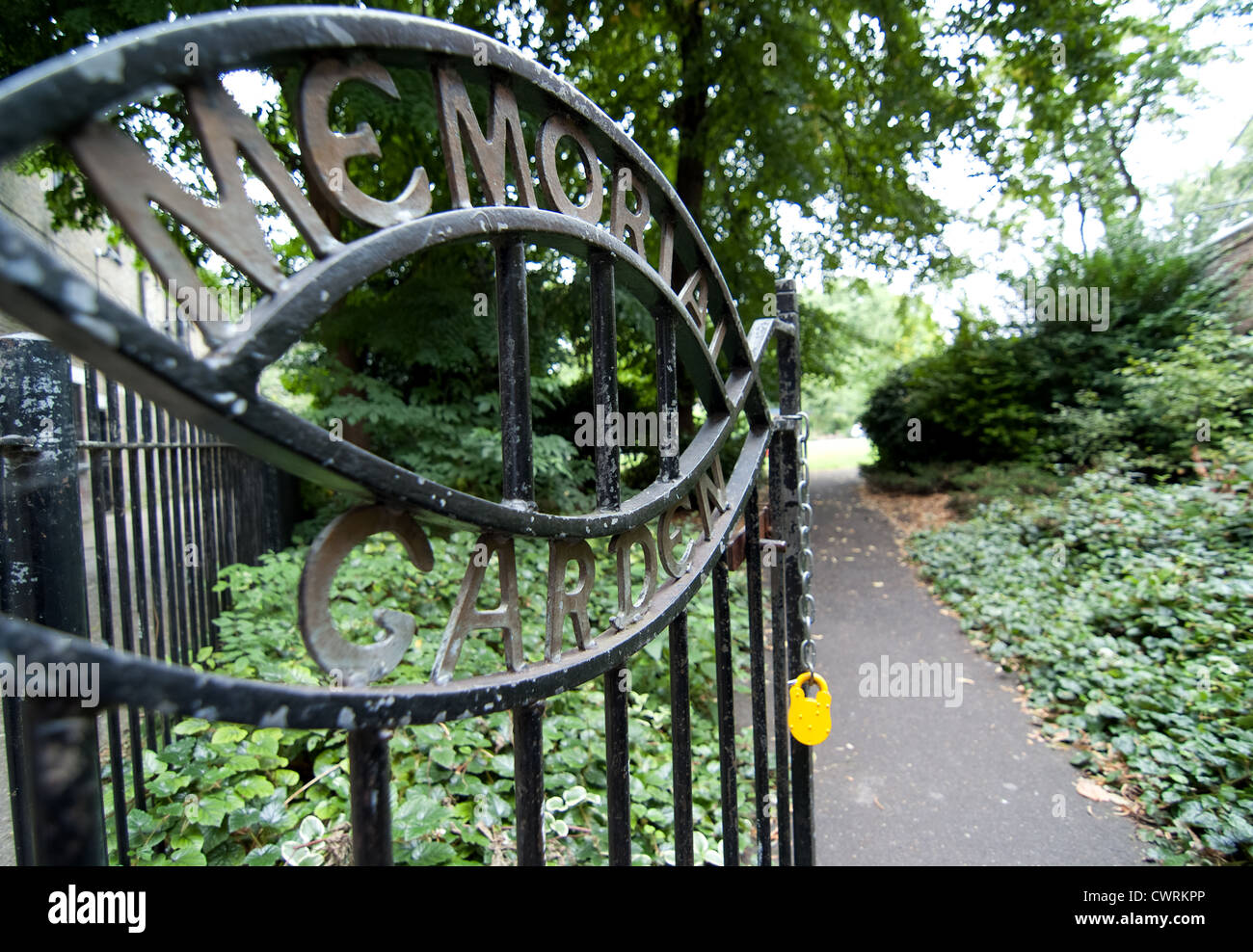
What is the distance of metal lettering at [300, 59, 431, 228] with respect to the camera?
0.64 metres

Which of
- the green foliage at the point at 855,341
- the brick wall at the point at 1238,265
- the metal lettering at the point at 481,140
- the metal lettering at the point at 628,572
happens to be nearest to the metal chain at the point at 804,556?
the metal lettering at the point at 628,572

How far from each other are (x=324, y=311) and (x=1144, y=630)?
6.15 metres

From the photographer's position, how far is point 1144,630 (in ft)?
16.7

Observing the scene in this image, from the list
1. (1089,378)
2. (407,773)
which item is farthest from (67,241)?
(1089,378)

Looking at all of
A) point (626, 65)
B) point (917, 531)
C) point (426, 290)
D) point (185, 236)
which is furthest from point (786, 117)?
point (185, 236)

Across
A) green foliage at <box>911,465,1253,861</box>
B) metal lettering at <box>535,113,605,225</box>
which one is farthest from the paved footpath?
metal lettering at <box>535,113,605,225</box>

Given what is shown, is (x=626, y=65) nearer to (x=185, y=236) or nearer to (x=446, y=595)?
(x=185, y=236)

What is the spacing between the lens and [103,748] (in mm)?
2979

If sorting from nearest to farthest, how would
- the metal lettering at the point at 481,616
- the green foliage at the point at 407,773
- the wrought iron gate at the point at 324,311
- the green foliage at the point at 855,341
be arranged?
1. the wrought iron gate at the point at 324,311
2. the metal lettering at the point at 481,616
3. the green foliage at the point at 407,773
4. the green foliage at the point at 855,341

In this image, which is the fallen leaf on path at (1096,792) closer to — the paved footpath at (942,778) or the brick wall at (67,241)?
the paved footpath at (942,778)

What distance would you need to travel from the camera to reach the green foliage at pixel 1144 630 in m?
3.53

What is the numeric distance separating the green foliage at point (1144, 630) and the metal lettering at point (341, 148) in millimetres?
4187

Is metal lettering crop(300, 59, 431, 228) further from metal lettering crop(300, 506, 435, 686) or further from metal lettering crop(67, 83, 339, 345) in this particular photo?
metal lettering crop(300, 506, 435, 686)
